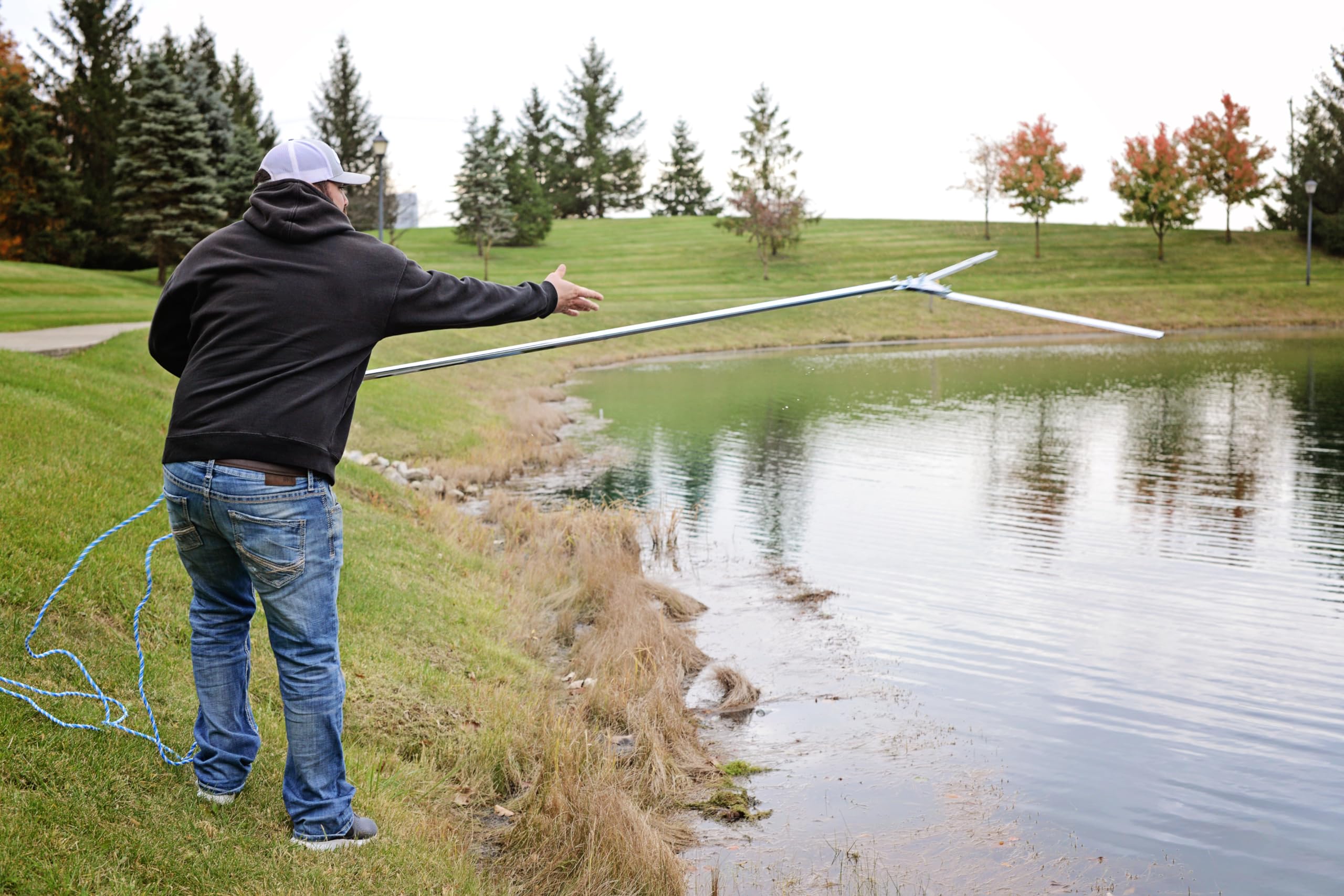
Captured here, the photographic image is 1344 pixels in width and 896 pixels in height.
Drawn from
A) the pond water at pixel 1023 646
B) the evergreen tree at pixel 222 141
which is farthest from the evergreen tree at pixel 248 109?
the pond water at pixel 1023 646

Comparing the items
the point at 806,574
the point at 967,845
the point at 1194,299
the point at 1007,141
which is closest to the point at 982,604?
the point at 806,574

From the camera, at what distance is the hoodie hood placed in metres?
3.69

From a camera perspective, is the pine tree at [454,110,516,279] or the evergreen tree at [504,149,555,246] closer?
the pine tree at [454,110,516,279]

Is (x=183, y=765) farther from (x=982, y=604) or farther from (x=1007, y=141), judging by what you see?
(x=1007, y=141)

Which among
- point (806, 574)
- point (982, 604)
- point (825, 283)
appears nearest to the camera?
point (982, 604)

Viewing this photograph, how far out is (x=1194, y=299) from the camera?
177ft

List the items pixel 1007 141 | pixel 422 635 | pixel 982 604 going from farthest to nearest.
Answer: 1. pixel 1007 141
2. pixel 982 604
3. pixel 422 635

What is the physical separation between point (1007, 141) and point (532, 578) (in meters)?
64.5

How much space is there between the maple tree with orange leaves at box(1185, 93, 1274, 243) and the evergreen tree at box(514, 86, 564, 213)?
51578mm

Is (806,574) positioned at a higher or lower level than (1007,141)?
lower

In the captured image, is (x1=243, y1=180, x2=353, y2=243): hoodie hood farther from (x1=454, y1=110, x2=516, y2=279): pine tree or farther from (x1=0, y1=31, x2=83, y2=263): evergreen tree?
(x1=454, y1=110, x2=516, y2=279): pine tree

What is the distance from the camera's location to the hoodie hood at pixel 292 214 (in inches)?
145

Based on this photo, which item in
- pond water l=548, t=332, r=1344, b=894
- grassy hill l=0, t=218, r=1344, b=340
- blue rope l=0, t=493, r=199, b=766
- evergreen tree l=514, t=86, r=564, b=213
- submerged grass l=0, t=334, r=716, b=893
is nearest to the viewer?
submerged grass l=0, t=334, r=716, b=893

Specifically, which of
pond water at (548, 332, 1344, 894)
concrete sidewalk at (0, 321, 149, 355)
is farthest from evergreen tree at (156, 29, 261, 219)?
pond water at (548, 332, 1344, 894)
